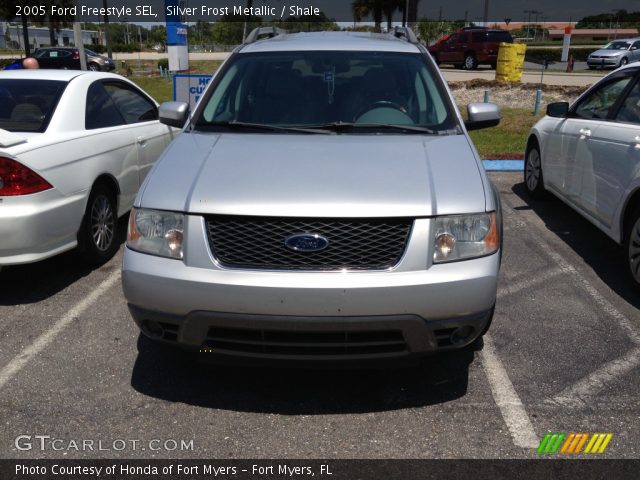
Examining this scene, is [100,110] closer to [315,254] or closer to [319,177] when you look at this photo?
[319,177]

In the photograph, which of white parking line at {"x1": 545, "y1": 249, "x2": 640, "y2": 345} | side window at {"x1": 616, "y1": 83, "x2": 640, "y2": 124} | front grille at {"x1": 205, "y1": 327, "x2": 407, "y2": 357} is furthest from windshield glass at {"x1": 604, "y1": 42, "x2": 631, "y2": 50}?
front grille at {"x1": 205, "y1": 327, "x2": 407, "y2": 357}

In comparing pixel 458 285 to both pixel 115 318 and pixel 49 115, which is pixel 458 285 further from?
pixel 49 115

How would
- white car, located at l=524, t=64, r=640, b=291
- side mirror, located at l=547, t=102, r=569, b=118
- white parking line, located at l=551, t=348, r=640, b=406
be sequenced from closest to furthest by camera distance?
white parking line, located at l=551, t=348, r=640, b=406 < white car, located at l=524, t=64, r=640, b=291 < side mirror, located at l=547, t=102, r=569, b=118

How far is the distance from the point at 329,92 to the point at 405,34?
1.63 m

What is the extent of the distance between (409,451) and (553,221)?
4390 millimetres

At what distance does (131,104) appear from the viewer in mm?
6004

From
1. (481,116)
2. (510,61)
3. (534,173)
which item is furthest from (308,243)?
(510,61)

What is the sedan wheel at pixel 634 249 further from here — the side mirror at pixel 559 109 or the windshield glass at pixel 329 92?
the side mirror at pixel 559 109

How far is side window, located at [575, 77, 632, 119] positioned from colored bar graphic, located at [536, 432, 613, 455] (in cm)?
337

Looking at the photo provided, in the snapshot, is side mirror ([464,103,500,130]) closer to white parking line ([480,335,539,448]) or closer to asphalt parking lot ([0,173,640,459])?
asphalt parking lot ([0,173,640,459])

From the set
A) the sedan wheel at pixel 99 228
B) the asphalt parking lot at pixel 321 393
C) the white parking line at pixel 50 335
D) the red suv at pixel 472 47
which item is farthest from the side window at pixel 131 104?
the red suv at pixel 472 47

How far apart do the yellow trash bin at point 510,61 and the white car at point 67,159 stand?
15932mm

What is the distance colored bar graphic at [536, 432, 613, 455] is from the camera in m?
2.85

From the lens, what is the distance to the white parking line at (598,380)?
325 centimetres
